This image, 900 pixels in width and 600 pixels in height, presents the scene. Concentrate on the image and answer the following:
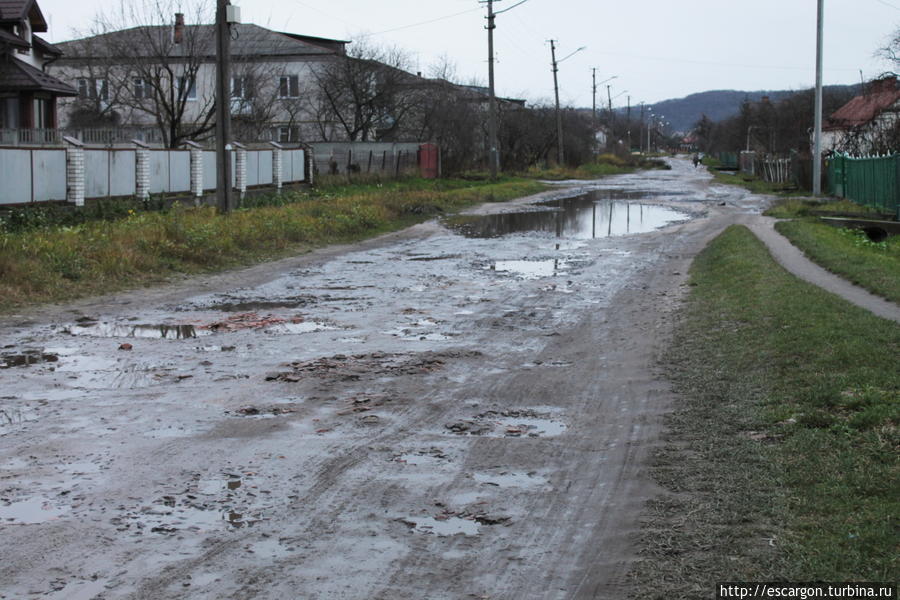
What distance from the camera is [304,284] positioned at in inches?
629

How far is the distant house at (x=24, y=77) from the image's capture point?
35781mm

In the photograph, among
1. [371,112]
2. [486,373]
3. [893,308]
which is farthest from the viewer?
[371,112]

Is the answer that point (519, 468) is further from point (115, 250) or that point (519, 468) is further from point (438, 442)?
point (115, 250)

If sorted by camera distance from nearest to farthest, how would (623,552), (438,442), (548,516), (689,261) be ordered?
1. (623,552)
2. (548,516)
3. (438,442)
4. (689,261)

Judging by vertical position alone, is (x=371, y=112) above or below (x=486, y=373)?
above

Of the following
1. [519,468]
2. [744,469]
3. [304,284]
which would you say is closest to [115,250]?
[304,284]

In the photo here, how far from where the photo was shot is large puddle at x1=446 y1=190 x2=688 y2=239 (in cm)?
2595

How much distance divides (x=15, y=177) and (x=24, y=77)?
1633cm

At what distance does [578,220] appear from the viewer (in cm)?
2997

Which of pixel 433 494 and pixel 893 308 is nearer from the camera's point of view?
pixel 433 494

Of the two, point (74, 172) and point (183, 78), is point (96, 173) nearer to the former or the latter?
point (74, 172)

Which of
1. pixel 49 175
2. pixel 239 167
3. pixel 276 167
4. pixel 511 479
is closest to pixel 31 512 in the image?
pixel 511 479

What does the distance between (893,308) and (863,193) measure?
949 inches

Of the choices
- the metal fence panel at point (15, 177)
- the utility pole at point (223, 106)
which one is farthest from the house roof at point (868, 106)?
the metal fence panel at point (15, 177)
